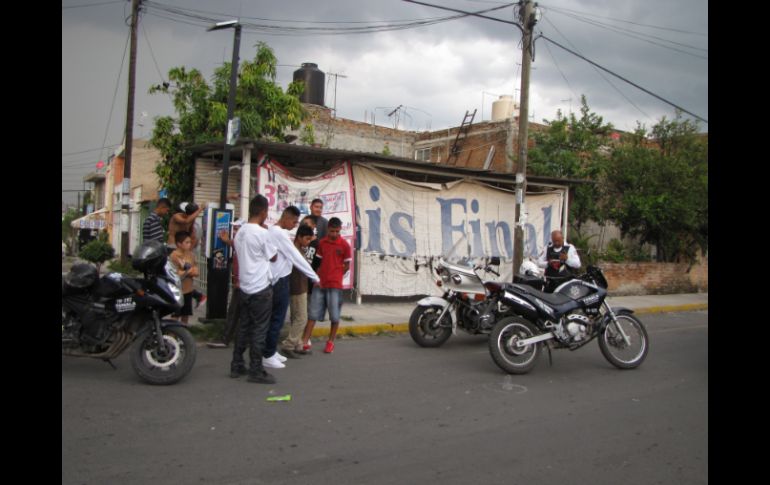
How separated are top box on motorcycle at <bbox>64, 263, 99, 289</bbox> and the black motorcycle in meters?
4.28

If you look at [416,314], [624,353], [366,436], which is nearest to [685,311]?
[624,353]

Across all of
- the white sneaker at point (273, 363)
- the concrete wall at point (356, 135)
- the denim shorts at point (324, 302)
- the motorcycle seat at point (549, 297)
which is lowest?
the white sneaker at point (273, 363)

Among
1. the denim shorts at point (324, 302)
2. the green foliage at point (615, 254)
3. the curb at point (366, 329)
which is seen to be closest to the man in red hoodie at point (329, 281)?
the denim shorts at point (324, 302)

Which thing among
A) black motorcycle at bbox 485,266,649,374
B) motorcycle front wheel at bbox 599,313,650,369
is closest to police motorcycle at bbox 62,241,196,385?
black motorcycle at bbox 485,266,649,374

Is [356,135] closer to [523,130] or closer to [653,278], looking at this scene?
[653,278]

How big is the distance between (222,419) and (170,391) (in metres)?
0.98

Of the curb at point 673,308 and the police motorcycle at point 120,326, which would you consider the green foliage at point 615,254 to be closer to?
the curb at point 673,308

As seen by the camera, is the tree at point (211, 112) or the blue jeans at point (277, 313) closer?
the blue jeans at point (277, 313)

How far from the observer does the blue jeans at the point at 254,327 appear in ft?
20.4

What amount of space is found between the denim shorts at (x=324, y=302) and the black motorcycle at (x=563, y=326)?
1.98 meters

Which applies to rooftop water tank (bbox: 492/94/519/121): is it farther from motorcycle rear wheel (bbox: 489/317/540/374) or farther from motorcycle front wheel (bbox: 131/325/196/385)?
motorcycle front wheel (bbox: 131/325/196/385)

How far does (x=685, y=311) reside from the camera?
15.2 metres

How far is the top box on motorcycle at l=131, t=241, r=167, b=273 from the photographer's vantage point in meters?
6.11
